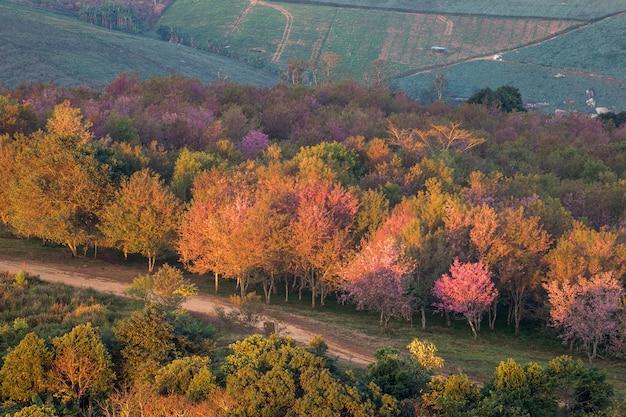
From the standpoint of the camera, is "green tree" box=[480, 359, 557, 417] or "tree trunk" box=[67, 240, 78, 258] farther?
"tree trunk" box=[67, 240, 78, 258]

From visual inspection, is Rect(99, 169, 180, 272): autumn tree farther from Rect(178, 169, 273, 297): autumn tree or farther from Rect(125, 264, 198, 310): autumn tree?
Rect(125, 264, 198, 310): autumn tree

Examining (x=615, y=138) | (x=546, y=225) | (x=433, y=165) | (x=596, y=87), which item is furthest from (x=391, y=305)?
(x=596, y=87)

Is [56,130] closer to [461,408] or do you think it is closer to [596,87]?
[461,408]

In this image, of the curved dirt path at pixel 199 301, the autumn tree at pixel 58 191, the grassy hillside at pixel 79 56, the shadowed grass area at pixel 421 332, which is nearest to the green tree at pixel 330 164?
the shadowed grass area at pixel 421 332

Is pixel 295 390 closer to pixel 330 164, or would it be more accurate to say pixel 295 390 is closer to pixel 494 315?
pixel 494 315

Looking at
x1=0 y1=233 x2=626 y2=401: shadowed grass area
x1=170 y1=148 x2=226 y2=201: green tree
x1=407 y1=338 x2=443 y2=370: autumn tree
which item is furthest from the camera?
x1=170 y1=148 x2=226 y2=201: green tree

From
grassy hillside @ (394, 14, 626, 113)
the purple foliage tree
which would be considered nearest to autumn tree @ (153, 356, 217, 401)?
the purple foliage tree

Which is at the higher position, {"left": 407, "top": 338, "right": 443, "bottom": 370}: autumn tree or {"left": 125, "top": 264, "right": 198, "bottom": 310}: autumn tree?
{"left": 125, "top": 264, "right": 198, "bottom": 310}: autumn tree
